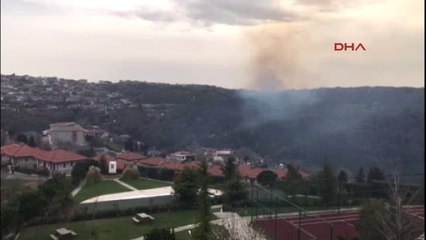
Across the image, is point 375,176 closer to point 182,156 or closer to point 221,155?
point 221,155

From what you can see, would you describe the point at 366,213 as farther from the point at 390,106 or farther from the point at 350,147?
the point at 390,106

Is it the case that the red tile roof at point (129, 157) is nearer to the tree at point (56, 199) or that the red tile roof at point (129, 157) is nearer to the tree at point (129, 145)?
the tree at point (129, 145)

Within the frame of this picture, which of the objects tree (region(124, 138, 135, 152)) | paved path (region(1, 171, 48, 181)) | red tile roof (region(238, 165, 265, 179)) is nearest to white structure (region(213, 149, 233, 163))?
red tile roof (region(238, 165, 265, 179))

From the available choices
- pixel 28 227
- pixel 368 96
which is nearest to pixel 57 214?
pixel 28 227

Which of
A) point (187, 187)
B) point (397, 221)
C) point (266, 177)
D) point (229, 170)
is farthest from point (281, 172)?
point (397, 221)

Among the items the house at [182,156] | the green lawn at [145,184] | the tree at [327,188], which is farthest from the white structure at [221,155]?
the tree at [327,188]

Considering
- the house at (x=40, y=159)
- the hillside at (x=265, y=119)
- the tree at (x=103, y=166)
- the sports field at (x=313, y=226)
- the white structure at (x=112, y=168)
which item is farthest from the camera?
the hillside at (x=265, y=119)
